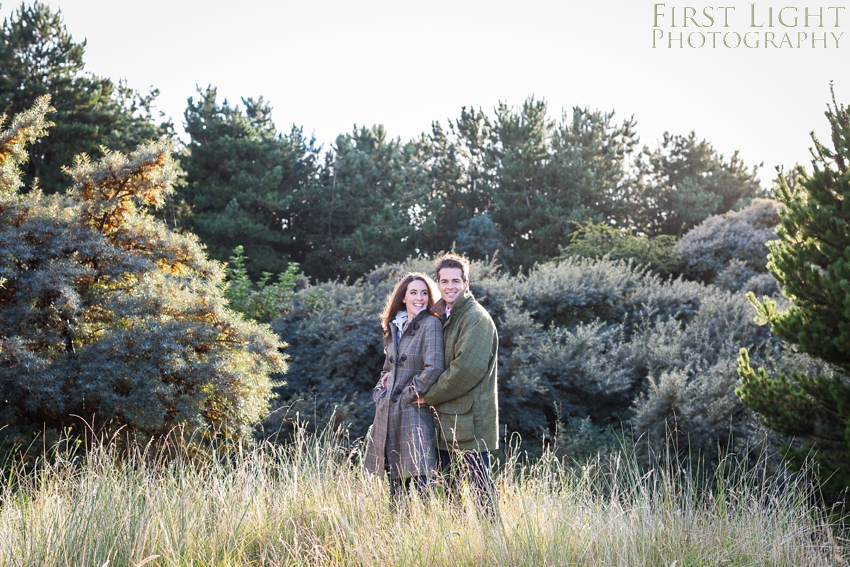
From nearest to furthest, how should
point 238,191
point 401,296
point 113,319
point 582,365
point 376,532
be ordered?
point 376,532, point 401,296, point 113,319, point 582,365, point 238,191

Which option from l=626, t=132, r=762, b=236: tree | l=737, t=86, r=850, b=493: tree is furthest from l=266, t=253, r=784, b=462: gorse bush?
l=626, t=132, r=762, b=236: tree

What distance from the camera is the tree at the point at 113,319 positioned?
570cm

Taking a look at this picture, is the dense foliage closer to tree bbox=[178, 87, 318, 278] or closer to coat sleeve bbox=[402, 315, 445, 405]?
tree bbox=[178, 87, 318, 278]

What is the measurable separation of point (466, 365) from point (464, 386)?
128mm

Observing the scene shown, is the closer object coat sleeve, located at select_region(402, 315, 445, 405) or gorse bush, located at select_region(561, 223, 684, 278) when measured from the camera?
coat sleeve, located at select_region(402, 315, 445, 405)

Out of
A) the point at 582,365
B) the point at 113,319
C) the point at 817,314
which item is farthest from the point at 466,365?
the point at 582,365

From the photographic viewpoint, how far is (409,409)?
13.7 feet

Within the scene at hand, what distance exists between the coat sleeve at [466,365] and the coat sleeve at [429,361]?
0.05 meters

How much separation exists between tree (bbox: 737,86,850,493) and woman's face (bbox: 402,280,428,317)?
8.76 ft

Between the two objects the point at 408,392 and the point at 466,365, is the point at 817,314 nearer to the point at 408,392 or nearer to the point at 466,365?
the point at 466,365

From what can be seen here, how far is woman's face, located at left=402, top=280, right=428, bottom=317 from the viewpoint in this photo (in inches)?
170

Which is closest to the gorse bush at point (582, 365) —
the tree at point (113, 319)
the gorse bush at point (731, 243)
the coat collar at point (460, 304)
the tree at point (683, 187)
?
the tree at point (113, 319)

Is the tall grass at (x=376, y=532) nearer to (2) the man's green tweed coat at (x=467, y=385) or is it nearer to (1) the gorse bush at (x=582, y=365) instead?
(2) the man's green tweed coat at (x=467, y=385)

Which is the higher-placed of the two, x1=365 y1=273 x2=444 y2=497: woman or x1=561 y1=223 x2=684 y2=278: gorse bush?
x1=561 y1=223 x2=684 y2=278: gorse bush
